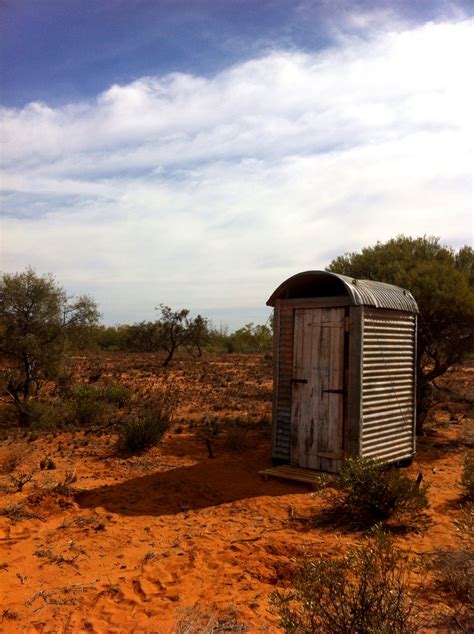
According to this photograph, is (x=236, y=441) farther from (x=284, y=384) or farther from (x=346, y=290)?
(x=346, y=290)

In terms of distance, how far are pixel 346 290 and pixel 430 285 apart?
3.83 metres

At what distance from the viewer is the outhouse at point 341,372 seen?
8203mm

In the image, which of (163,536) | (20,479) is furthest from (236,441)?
(163,536)

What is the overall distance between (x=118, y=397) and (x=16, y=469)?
22.9 ft

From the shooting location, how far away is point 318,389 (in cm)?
855

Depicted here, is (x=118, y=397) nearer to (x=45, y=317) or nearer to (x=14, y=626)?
(x=45, y=317)

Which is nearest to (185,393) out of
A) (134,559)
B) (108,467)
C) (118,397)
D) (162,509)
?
(118,397)

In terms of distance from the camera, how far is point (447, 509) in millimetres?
6871

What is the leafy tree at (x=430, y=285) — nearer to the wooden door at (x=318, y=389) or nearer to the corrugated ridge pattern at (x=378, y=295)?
the corrugated ridge pattern at (x=378, y=295)

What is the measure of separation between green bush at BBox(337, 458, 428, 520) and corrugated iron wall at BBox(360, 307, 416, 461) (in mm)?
1751

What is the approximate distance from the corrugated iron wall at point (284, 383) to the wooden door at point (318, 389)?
0.17 m

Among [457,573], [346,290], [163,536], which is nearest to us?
[457,573]

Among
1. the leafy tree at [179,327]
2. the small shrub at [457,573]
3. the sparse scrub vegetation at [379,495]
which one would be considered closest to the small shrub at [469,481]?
the sparse scrub vegetation at [379,495]

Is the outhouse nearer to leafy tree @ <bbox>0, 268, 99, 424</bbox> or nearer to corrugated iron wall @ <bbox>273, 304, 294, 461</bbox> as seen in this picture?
corrugated iron wall @ <bbox>273, 304, 294, 461</bbox>
